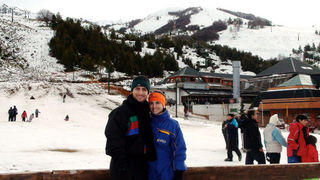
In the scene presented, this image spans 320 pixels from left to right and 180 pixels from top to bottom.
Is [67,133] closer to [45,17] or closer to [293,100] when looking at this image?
[293,100]

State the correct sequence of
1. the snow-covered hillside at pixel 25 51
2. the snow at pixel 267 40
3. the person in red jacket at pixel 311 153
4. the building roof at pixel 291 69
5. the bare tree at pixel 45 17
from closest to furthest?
the person in red jacket at pixel 311 153 < the building roof at pixel 291 69 < the snow-covered hillside at pixel 25 51 < the bare tree at pixel 45 17 < the snow at pixel 267 40

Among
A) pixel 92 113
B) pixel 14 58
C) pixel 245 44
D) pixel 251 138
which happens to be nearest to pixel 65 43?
pixel 14 58

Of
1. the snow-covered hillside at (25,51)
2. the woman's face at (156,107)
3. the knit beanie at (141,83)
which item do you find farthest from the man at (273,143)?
the snow-covered hillside at (25,51)

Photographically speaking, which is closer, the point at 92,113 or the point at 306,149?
the point at 306,149

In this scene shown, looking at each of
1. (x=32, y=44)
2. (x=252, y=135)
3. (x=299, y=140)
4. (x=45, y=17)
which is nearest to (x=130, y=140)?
(x=299, y=140)

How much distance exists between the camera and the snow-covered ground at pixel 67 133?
8.80 meters

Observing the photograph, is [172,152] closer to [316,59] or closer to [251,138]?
[251,138]

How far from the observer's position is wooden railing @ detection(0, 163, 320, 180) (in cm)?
239

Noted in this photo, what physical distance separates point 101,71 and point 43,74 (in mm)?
11992

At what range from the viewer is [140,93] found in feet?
8.89

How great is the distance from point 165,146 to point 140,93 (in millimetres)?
571

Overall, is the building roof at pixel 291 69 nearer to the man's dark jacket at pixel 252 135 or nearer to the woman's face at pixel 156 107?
the man's dark jacket at pixel 252 135

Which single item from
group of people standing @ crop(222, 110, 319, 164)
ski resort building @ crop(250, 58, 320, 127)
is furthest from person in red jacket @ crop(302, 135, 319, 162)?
ski resort building @ crop(250, 58, 320, 127)

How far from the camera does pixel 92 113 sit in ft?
92.9
